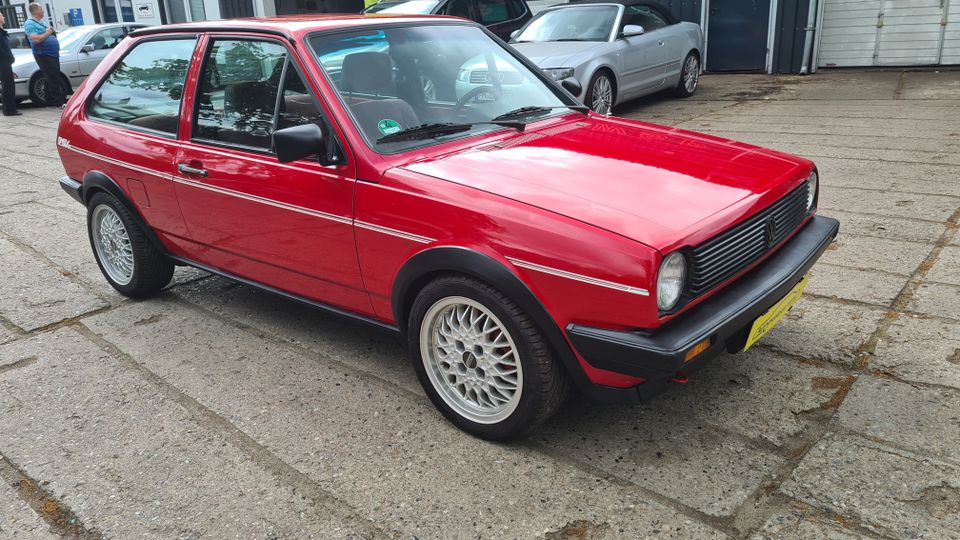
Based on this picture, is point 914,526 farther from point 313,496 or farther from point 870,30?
point 870,30

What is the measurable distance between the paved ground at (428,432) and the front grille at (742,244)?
2.15 feet

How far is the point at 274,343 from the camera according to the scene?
13.1 feet

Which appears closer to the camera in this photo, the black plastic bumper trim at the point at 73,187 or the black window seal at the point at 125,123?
the black window seal at the point at 125,123

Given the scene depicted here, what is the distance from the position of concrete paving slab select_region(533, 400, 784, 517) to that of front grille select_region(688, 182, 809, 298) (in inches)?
Result: 25.2

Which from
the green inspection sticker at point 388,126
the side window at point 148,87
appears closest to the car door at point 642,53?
the side window at point 148,87

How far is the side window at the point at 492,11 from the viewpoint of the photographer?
1227cm

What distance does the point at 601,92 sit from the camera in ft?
29.7

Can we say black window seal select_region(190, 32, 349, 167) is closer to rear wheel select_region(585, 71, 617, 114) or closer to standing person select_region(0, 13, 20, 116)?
rear wheel select_region(585, 71, 617, 114)

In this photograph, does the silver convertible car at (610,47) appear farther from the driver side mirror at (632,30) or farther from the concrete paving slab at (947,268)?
the concrete paving slab at (947,268)

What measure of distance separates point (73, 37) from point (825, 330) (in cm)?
1607

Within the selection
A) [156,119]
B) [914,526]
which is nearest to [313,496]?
[914,526]

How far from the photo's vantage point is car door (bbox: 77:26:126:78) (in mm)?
15141

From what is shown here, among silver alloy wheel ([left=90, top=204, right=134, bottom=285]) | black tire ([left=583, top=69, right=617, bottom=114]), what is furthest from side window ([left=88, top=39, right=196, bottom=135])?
black tire ([left=583, top=69, right=617, bottom=114])

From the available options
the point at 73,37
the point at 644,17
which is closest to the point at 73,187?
the point at 644,17
